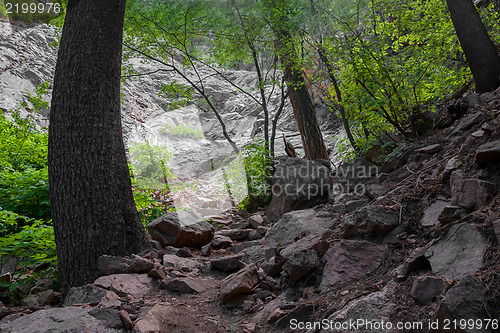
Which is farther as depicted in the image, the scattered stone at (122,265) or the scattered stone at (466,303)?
the scattered stone at (122,265)

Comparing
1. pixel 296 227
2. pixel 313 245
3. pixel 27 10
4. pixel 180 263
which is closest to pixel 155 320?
pixel 180 263

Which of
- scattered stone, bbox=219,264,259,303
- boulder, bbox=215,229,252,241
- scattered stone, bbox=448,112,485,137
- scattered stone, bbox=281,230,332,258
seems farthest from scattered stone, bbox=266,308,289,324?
scattered stone, bbox=448,112,485,137

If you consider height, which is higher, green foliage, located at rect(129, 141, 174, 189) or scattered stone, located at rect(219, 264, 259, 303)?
green foliage, located at rect(129, 141, 174, 189)

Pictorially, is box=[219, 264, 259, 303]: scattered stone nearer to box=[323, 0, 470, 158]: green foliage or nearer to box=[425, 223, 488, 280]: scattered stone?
box=[425, 223, 488, 280]: scattered stone

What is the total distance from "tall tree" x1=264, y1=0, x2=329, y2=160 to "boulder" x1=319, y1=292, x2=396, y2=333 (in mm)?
5540

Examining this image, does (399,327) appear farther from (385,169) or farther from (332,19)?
(332,19)

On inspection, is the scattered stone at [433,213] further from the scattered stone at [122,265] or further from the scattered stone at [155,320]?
the scattered stone at [122,265]

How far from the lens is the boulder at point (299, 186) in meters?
5.32

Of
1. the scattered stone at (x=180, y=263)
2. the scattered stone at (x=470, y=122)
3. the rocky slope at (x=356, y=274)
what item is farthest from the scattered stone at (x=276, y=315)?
the scattered stone at (x=470, y=122)

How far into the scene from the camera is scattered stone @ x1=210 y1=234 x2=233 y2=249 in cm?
436

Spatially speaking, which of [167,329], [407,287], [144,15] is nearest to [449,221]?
[407,287]

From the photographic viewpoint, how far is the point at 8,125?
7207 mm

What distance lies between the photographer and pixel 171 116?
20094 mm

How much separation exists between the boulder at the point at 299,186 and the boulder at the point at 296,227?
1079 mm
